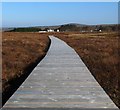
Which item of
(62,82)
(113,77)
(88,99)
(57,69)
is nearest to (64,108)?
(88,99)

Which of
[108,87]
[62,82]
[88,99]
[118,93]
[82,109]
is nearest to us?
[82,109]

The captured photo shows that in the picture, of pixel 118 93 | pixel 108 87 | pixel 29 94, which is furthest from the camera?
pixel 108 87

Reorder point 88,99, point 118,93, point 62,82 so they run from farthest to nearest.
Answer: point 118,93 → point 62,82 → point 88,99

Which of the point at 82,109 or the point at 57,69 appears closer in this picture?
the point at 82,109

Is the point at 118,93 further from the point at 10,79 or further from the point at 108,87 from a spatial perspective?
the point at 10,79

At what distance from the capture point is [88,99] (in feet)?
22.3

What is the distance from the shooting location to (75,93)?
7371 millimetres

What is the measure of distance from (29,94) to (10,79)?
4.55m

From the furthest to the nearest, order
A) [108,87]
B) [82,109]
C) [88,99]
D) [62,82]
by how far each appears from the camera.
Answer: [108,87] < [62,82] < [88,99] < [82,109]

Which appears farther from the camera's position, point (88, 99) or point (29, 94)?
point (29, 94)

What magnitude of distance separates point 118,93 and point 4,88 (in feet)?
11.2

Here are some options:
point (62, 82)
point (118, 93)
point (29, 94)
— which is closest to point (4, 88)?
point (62, 82)

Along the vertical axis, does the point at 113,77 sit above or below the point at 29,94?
below

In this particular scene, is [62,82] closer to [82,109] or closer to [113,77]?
[82,109]
